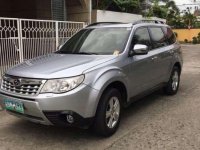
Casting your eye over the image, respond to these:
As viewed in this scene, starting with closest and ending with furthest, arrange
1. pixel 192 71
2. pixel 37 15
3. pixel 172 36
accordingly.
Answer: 1. pixel 172 36
2. pixel 192 71
3. pixel 37 15

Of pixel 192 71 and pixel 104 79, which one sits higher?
pixel 104 79

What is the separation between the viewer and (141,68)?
18.5 feet

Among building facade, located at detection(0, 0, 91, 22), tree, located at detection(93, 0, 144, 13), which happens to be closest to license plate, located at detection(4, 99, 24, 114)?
building facade, located at detection(0, 0, 91, 22)

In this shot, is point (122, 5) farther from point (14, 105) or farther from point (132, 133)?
point (14, 105)

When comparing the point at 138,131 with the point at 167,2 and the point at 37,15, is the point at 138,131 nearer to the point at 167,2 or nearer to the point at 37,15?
the point at 37,15

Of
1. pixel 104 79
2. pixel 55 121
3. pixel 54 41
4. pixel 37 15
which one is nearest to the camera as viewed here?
pixel 55 121

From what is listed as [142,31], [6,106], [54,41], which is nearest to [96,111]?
[6,106]

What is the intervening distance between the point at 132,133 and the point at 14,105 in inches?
72.0

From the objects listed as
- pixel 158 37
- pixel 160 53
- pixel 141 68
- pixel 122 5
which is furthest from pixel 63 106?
pixel 122 5

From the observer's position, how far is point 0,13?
14.3 metres

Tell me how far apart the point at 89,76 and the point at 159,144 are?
137 centimetres

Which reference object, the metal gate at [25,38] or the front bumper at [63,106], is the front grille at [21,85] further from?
the metal gate at [25,38]

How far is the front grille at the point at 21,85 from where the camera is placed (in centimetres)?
429

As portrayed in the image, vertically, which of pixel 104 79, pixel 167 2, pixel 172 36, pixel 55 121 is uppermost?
pixel 167 2
